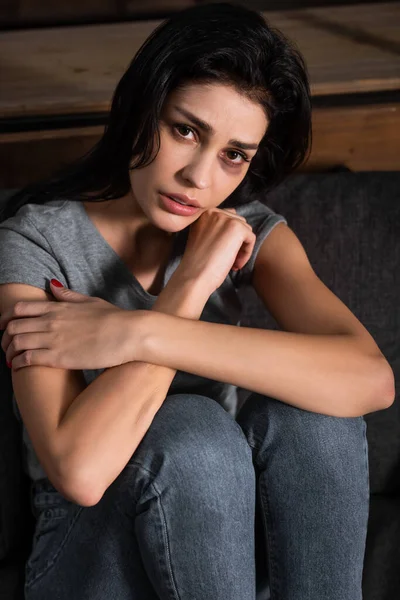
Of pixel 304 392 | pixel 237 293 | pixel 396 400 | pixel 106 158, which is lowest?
pixel 396 400

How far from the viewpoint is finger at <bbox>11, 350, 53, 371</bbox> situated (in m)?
1.08

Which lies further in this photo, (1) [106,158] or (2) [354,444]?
(1) [106,158]

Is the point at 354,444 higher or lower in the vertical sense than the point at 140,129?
lower

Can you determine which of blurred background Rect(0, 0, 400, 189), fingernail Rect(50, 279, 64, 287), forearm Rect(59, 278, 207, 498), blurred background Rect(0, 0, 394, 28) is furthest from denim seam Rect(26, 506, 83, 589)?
blurred background Rect(0, 0, 394, 28)

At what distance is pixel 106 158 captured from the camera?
127 cm

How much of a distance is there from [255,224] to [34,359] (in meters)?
0.48

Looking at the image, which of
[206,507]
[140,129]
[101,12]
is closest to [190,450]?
[206,507]

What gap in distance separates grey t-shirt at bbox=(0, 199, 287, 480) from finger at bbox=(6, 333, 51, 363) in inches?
4.0

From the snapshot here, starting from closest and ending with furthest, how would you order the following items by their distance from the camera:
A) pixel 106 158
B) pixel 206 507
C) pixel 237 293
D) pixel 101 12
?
pixel 206 507, pixel 106 158, pixel 237 293, pixel 101 12

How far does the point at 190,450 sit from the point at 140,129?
480 mm

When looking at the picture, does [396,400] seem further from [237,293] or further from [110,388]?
[110,388]

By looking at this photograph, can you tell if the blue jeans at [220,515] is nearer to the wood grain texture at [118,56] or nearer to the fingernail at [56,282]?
the fingernail at [56,282]

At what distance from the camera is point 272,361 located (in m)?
1.10

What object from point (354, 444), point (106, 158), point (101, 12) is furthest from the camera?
point (101, 12)
